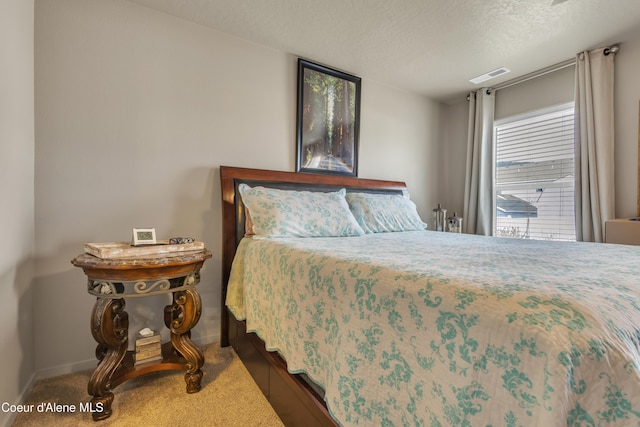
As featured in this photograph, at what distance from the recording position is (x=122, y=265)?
1.25 meters

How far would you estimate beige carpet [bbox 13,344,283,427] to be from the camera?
1267 millimetres

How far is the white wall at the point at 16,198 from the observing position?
4.04 ft

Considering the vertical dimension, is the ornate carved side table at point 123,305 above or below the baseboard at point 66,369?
above

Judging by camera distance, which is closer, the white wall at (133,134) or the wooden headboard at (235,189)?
the white wall at (133,134)

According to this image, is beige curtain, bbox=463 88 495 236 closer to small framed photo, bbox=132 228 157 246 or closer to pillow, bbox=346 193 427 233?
pillow, bbox=346 193 427 233

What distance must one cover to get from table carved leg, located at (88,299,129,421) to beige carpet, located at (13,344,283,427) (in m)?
0.08

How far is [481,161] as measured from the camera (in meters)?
3.20

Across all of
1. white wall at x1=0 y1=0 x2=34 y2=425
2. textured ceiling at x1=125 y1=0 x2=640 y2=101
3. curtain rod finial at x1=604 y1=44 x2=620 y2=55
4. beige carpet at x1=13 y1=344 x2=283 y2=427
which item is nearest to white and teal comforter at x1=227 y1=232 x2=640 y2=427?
beige carpet at x1=13 y1=344 x2=283 y2=427

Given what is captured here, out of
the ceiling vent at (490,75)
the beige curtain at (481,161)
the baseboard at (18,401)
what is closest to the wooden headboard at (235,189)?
the baseboard at (18,401)

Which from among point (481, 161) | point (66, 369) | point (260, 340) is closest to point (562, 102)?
Result: point (481, 161)

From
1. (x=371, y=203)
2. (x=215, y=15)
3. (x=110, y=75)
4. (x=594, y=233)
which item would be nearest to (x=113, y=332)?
(x=110, y=75)

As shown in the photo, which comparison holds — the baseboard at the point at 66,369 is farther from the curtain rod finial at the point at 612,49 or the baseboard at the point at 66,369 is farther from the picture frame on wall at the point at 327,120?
the curtain rod finial at the point at 612,49

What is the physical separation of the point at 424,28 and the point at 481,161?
173cm

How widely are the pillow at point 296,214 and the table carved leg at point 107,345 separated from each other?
827 mm
